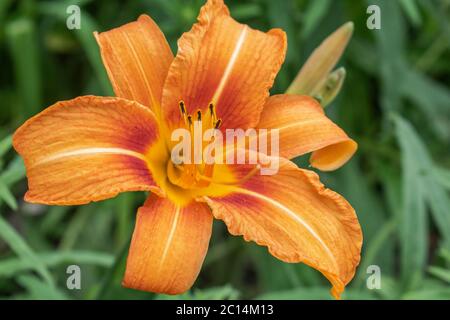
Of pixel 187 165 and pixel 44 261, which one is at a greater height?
pixel 187 165

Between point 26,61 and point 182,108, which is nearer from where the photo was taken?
point 182,108

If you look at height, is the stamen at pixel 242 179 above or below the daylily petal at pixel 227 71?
below

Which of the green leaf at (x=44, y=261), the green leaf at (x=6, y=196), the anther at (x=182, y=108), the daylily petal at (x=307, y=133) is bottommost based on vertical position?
the green leaf at (x=44, y=261)

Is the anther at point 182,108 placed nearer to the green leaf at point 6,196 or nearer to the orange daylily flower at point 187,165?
the orange daylily flower at point 187,165

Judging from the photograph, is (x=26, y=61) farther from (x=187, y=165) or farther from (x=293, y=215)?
(x=293, y=215)

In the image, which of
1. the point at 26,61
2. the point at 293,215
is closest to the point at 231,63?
the point at 293,215

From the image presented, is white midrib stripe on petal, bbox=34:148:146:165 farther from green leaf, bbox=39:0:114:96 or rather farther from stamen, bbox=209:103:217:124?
green leaf, bbox=39:0:114:96

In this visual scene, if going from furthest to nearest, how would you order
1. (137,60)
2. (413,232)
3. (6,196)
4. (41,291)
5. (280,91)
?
(280,91) < (413,232) < (41,291) < (6,196) < (137,60)

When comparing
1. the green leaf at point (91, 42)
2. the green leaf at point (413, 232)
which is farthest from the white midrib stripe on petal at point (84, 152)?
the green leaf at point (91, 42)

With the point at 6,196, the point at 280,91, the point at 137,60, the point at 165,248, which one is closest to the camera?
the point at 165,248
